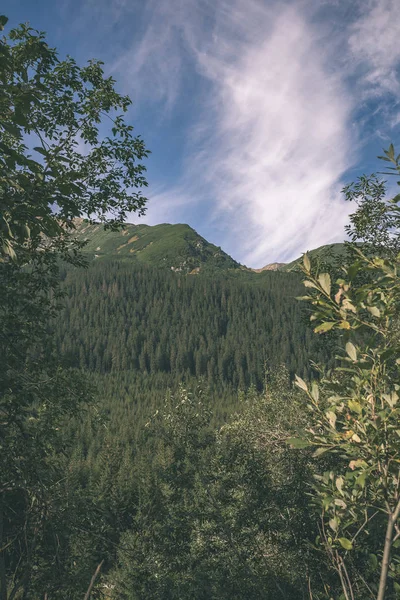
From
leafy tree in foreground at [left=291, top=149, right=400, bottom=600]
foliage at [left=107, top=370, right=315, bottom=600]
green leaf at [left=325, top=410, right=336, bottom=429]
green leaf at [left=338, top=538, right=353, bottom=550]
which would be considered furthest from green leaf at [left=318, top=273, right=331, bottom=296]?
foliage at [left=107, top=370, right=315, bottom=600]

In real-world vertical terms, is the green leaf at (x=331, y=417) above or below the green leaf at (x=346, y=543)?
above

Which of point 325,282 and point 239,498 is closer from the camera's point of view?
point 325,282

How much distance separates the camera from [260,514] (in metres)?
13.0

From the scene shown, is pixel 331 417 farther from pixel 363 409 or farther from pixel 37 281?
pixel 37 281

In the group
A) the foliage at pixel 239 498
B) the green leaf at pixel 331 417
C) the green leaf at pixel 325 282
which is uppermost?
the green leaf at pixel 325 282

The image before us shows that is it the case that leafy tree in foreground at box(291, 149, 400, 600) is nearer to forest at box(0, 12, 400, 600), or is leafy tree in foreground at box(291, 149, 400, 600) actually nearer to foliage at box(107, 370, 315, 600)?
forest at box(0, 12, 400, 600)

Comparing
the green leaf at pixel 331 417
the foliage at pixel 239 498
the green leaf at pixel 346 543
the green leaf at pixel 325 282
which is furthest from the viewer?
the foliage at pixel 239 498

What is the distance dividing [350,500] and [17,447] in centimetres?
567

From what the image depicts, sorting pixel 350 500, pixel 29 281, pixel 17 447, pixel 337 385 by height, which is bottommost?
pixel 350 500

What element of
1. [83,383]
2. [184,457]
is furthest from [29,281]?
[184,457]

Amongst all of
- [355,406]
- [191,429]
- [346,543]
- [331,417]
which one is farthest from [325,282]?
[191,429]

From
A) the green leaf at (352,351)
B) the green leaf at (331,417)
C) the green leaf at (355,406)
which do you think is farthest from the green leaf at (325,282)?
the green leaf at (331,417)

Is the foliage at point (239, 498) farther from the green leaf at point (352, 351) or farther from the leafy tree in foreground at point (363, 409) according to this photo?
the green leaf at point (352, 351)

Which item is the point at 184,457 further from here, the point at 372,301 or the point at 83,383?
the point at 372,301
